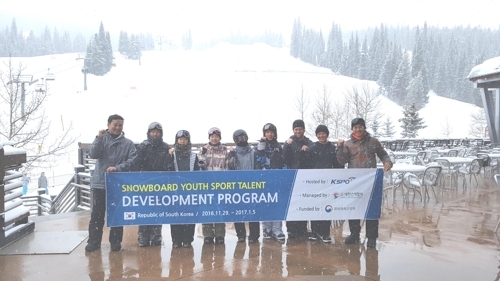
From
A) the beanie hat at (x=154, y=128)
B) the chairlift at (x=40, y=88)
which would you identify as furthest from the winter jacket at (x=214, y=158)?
the chairlift at (x=40, y=88)

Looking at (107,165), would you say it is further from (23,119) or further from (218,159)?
(23,119)

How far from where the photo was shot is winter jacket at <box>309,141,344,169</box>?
17.8 ft

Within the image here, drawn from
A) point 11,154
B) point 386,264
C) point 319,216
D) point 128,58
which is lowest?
point 386,264

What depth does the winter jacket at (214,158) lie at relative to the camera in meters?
5.26

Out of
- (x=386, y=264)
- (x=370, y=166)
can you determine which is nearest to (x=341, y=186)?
(x=370, y=166)

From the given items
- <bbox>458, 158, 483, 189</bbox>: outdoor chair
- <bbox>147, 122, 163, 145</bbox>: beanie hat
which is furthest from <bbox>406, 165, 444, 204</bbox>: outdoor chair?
<bbox>147, 122, 163, 145</bbox>: beanie hat

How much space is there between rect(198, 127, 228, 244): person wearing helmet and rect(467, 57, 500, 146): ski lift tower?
35.8ft

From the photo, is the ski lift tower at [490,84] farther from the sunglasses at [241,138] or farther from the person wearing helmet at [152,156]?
the person wearing helmet at [152,156]

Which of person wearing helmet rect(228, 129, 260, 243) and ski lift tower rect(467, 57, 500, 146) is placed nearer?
person wearing helmet rect(228, 129, 260, 243)

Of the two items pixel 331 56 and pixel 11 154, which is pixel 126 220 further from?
pixel 331 56

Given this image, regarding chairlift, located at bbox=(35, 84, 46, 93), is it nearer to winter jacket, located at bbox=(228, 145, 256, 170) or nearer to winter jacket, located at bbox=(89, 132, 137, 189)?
winter jacket, located at bbox=(89, 132, 137, 189)

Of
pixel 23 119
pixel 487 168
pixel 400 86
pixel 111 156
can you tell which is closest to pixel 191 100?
pixel 400 86

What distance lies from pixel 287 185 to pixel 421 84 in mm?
93816

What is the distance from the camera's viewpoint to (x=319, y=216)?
5352mm
